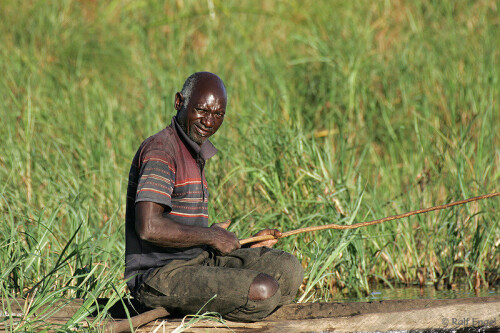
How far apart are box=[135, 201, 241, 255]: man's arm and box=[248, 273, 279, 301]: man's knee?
19 centimetres

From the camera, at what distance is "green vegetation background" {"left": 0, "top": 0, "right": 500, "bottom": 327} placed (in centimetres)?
424

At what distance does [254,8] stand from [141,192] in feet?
20.2

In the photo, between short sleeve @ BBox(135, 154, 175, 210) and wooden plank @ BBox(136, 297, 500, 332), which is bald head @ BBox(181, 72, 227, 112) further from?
wooden plank @ BBox(136, 297, 500, 332)

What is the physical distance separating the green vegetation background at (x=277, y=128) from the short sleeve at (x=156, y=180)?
0.36m

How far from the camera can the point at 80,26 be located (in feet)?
25.6

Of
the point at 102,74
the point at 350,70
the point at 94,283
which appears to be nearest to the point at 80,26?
the point at 102,74

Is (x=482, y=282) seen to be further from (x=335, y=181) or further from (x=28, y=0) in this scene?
(x=28, y=0)

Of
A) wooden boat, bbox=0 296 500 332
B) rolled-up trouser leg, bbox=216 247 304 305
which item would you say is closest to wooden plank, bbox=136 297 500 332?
wooden boat, bbox=0 296 500 332

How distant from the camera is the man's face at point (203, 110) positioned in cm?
313

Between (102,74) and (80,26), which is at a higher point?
(80,26)

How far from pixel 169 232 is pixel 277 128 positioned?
2.07m

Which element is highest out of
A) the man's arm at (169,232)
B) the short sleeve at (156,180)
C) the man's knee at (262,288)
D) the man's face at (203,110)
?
the man's face at (203,110)

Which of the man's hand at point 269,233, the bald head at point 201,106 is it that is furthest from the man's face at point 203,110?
the man's hand at point 269,233

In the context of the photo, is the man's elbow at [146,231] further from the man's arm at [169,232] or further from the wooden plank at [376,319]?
the wooden plank at [376,319]
